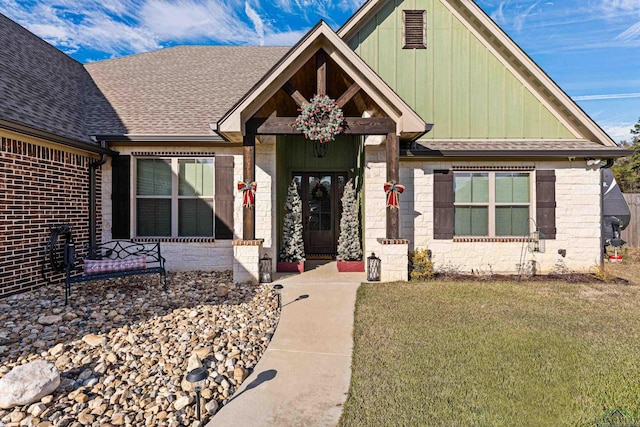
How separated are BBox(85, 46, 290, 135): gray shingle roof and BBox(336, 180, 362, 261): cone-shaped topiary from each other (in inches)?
147

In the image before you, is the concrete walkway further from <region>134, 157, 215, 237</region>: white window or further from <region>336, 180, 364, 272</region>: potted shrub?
<region>134, 157, 215, 237</region>: white window

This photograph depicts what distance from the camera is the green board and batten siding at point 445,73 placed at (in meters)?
7.87

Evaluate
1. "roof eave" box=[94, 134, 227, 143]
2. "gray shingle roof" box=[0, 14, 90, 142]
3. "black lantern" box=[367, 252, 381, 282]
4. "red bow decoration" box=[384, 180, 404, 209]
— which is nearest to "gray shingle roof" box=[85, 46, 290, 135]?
"roof eave" box=[94, 134, 227, 143]

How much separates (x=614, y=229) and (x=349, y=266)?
9.05 meters

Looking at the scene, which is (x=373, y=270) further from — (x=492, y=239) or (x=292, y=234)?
(x=492, y=239)

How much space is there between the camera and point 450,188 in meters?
7.48

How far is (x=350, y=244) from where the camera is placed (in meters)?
7.53

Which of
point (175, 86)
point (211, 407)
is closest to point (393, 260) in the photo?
point (211, 407)

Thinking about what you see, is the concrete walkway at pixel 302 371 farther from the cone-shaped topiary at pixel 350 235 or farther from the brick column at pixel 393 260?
the cone-shaped topiary at pixel 350 235

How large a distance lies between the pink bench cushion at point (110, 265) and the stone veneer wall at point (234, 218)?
1459 millimetres

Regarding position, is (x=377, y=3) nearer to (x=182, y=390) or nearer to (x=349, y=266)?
(x=349, y=266)

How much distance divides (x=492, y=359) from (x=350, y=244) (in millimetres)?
4357

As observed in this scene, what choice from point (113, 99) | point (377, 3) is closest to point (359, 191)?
point (377, 3)

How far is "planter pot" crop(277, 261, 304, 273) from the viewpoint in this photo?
7.38 meters
